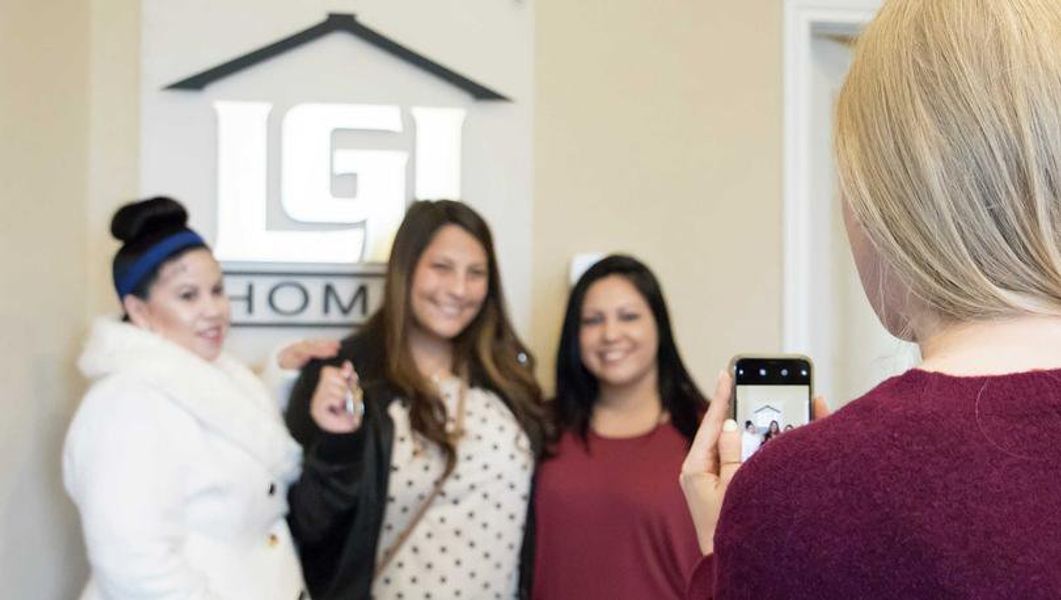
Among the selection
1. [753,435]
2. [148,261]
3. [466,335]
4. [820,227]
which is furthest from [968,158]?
[820,227]

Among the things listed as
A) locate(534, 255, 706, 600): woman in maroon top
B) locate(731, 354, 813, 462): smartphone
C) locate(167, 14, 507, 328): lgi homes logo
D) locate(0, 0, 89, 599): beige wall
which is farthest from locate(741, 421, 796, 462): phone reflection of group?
locate(167, 14, 507, 328): lgi homes logo

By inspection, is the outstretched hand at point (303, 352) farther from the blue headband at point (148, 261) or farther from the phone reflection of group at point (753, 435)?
the phone reflection of group at point (753, 435)

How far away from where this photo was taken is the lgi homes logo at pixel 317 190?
88.0 inches

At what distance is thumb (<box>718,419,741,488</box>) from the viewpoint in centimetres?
83

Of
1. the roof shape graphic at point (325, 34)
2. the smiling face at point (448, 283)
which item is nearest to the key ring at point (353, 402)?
the smiling face at point (448, 283)

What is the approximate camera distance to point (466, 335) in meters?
2.11

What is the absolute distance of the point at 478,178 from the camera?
7.63 ft

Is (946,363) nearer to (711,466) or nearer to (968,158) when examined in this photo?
(968,158)

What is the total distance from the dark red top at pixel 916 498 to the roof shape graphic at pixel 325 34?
180 centimetres

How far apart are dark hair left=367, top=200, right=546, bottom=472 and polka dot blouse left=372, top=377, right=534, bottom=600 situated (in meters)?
0.07

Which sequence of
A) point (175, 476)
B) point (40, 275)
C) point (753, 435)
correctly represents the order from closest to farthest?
point (753, 435), point (175, 476), point (40, 275)

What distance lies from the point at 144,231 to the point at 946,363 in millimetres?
1505

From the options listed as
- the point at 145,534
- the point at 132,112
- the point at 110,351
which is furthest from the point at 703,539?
the point at 132,112

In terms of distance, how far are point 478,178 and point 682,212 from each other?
449 millimetres
